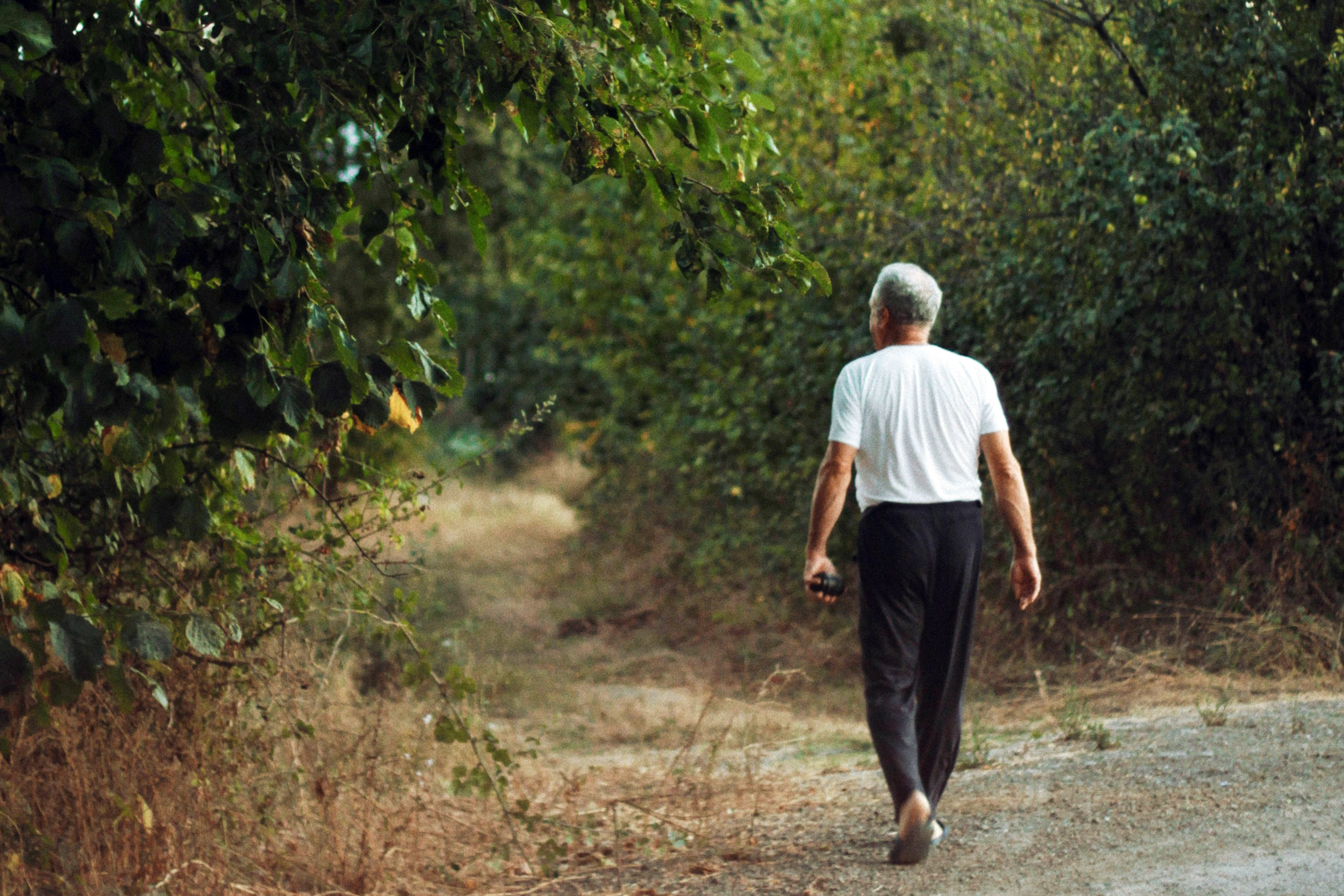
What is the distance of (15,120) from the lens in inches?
119

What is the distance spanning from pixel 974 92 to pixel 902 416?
620 centimetres

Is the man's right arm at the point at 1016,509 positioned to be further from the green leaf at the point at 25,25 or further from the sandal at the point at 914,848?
the green leaf at the point at 25,25

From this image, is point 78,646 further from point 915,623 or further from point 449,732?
point 915,623

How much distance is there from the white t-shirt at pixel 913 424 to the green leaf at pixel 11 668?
262cm

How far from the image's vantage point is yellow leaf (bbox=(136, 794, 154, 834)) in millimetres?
3967

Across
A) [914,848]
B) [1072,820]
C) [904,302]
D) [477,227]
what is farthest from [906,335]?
[1072,820]

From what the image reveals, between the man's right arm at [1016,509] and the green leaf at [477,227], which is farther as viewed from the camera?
the man's right arm at [1016,509]

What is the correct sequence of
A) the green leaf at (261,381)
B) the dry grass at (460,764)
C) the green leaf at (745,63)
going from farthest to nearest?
1. the dry grass at (460,764)
2. the green leaf at (745,63)
3. the green leaf at (261,381)

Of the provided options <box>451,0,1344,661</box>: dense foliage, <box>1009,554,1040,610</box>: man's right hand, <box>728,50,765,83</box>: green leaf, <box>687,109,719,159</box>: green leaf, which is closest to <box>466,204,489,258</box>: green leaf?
<box>687,109,719,159</box>: green leaf

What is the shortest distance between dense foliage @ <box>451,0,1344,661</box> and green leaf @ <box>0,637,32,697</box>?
20.8 feet

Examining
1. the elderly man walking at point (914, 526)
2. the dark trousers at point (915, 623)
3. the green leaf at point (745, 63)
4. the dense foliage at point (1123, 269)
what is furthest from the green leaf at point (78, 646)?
the dense foliage at point (1123, 269)

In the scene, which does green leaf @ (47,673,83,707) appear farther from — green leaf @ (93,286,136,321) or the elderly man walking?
the elderly man walking

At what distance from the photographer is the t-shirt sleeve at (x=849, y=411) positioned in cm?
433

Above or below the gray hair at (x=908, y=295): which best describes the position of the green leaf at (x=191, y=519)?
below
